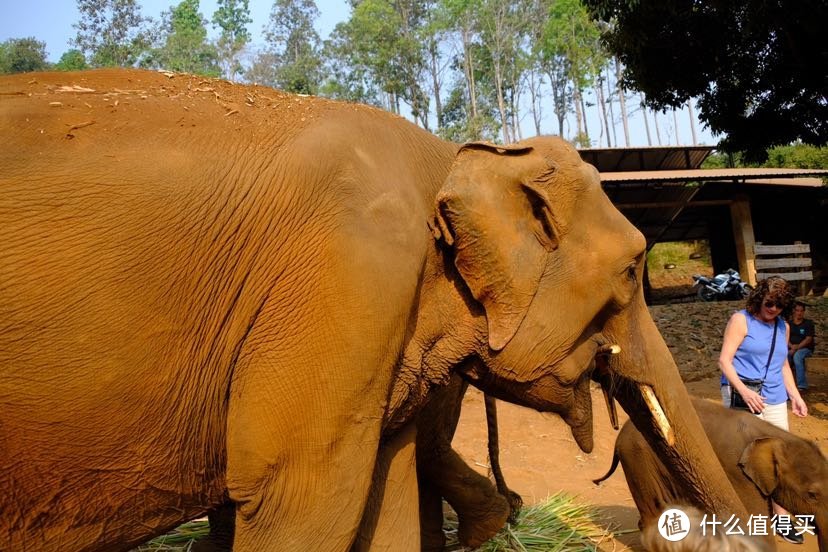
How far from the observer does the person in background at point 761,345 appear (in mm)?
4836

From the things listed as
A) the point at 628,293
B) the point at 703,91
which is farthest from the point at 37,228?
the point at 703,91

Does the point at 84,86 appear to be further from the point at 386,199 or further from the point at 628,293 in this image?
the point at 628,293

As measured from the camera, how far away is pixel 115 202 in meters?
2.27

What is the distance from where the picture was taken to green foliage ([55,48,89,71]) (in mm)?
30003

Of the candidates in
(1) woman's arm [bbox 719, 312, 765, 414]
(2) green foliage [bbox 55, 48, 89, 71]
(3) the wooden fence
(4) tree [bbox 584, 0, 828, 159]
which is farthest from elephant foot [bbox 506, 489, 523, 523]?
(2) green foliage [bbox 55, 48, 89, 71]

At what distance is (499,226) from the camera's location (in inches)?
107

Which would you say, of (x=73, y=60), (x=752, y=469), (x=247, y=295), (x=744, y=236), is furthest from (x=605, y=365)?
(x=73, y=60)

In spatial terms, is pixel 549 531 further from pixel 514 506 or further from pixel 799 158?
pixel 799 158

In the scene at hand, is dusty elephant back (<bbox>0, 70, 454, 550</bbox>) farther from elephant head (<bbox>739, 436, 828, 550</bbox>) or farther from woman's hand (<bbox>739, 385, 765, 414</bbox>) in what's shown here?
woman's hand (<bbox>739, 385, 765, 414</bbox>)

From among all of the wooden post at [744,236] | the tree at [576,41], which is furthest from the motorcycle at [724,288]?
the tree at [576,41]

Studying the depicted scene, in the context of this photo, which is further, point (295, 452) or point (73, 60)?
point (73, 60)

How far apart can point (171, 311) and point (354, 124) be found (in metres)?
0.90

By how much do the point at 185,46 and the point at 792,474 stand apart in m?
36.4

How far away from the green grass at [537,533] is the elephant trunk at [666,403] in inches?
63.6
